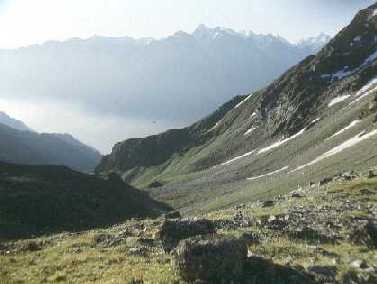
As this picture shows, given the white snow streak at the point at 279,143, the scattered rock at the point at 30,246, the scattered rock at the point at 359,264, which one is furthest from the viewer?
the white snow streak at the point at 279,143

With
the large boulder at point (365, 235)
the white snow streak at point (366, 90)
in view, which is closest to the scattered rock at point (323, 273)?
the large boulder at point (365, 235)

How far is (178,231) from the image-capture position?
2675 centimetres

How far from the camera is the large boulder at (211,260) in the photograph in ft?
68.3

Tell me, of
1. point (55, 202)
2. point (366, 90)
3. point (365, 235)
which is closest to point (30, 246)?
point (365, 235)

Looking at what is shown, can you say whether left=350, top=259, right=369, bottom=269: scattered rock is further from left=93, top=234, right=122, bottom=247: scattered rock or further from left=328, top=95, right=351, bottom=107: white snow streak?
left=328, top=95, right=351, bottom=107: white snow streak

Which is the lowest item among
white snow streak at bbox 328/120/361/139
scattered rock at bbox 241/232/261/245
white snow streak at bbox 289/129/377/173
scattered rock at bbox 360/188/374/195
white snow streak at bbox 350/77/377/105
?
scattered rock at bbox 241/232/261/245

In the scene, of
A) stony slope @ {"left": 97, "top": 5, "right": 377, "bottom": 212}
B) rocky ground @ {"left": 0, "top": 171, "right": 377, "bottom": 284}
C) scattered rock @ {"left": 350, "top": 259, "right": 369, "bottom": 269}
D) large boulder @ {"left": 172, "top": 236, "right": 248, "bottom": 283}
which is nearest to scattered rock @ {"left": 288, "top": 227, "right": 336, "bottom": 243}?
rocky ground @ {"left": 0, "top": 171, "right": 377, "bottom": 284}

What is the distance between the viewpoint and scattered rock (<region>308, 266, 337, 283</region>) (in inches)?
869

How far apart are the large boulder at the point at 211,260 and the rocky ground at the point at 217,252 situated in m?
0.04

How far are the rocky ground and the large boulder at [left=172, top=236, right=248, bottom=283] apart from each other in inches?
1.4

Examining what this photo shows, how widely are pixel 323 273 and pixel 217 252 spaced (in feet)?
15.3

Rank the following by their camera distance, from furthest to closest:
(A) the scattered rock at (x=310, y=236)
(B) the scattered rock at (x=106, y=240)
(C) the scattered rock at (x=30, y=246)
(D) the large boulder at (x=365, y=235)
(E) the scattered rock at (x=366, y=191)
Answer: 1. (E) the scattered rock at (x=366, y=191)
2. (C) the scattered rock at (x=30, y=246)
3. (B) the scattered rock at (x=106, y=240)
4. (A) the scattered rock at (x=310, y=236)
5. (D) the large boulder at (x=365, y=235)

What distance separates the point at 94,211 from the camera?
86500mm

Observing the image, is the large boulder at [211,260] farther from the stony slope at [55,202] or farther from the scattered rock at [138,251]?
the stony slope at [55,202]
